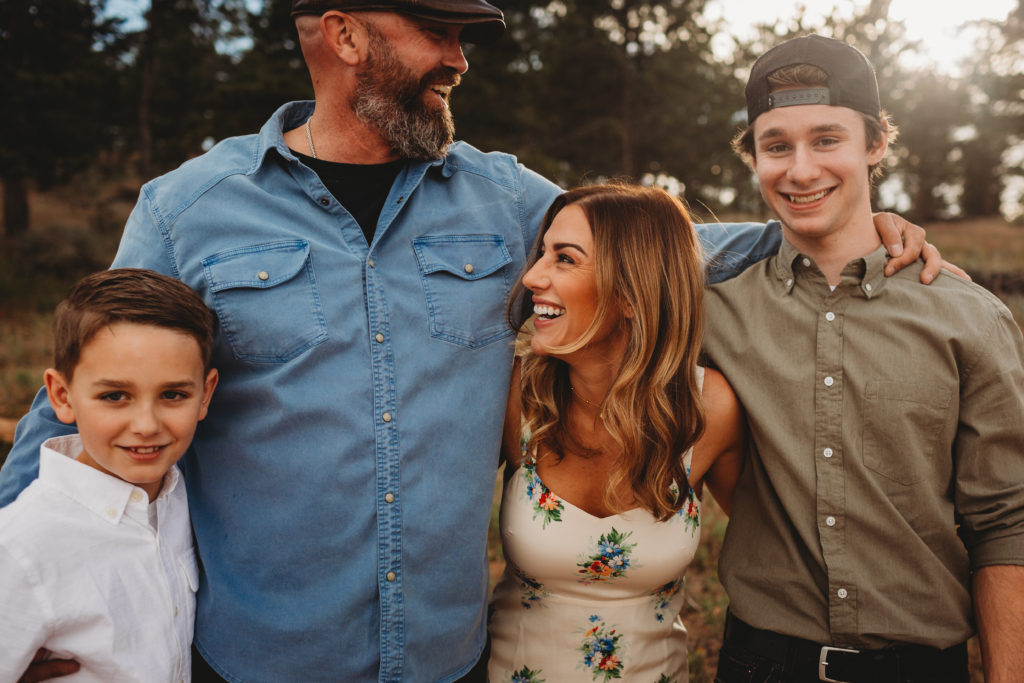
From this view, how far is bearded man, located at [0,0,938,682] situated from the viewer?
225 cm

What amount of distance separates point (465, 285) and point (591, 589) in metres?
1.10

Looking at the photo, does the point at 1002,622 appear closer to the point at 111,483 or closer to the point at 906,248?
the point at 906,248

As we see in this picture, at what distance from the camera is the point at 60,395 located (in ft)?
6.99

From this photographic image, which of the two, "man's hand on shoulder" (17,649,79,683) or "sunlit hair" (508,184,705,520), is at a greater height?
"sunlit hair" (508,184,705,520)

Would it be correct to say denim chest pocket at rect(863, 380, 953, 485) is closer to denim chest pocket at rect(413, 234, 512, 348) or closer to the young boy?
denim chest pocket at rect(413, 234, 512, 348)

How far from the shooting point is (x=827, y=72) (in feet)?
8.36

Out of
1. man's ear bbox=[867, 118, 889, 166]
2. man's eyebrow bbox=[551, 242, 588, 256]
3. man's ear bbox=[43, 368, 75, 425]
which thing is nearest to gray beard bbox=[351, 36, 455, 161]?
man's eyebrow bbox=[551, 242, 588, 256]

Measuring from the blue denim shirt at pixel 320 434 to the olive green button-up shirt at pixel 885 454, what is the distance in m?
0.97

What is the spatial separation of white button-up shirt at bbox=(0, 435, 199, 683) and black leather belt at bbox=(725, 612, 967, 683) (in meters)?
1.83

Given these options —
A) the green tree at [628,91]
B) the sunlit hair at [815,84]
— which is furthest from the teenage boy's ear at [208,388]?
the green tree at [628,91]

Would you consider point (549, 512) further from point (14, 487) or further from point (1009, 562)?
point (14, 487)

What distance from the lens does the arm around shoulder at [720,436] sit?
8.63 ft

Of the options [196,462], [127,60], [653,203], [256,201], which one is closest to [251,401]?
[196,462]

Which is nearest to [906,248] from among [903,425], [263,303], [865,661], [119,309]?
[903,425]
